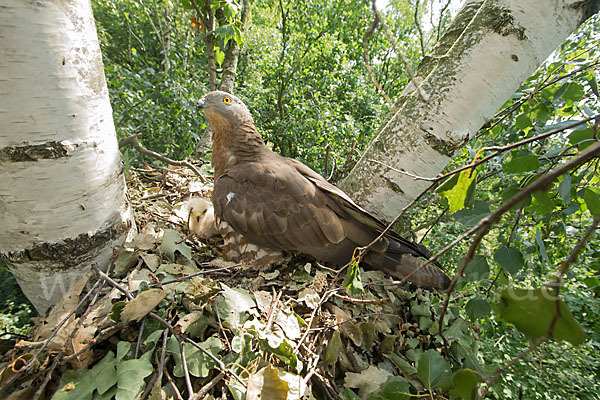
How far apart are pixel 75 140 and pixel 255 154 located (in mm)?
Answer: 1337

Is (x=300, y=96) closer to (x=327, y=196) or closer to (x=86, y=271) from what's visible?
(x=327, y=196)

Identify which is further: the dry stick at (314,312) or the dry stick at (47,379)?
the dry stick at (314,312)

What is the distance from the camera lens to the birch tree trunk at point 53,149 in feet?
3.19

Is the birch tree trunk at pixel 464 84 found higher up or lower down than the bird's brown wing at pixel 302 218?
higher up

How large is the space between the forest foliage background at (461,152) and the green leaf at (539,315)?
7 cm

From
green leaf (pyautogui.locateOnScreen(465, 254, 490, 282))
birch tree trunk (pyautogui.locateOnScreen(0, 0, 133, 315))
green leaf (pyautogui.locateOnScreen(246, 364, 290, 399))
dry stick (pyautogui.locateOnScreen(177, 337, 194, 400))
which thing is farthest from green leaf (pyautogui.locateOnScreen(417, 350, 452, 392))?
birch tree trunk (pyautogui.locateOnScreen(0, 0, 133, 315))

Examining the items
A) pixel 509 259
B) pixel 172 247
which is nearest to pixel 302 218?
pixel 172 247

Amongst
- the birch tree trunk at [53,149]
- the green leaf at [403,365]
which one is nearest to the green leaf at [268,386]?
the green leaf at [403,365]

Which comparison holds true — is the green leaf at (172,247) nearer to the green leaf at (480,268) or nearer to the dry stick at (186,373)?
the dry stick at (186,373)

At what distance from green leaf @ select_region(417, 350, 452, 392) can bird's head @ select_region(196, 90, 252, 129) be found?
2.18 meters

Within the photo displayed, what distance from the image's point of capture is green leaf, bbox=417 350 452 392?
1.06 meters

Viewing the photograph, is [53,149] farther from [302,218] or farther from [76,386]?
[302,218]

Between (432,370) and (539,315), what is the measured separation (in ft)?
2.58

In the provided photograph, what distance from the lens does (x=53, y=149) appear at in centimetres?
110
